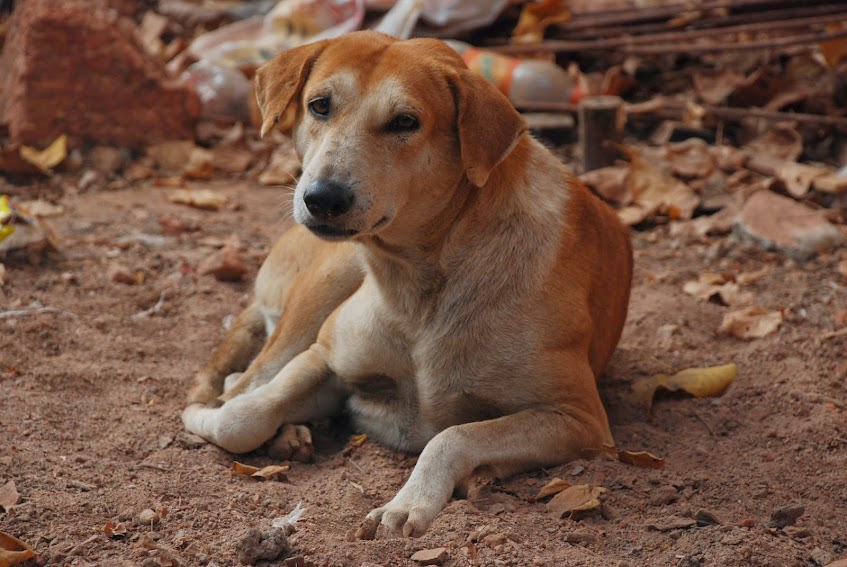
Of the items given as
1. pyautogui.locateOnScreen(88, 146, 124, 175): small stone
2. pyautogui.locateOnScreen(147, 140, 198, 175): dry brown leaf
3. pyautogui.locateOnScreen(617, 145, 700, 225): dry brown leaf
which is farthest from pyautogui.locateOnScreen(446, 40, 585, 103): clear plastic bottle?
pyautogui.locateOnScreen(88, 146, 124, 175): small stone

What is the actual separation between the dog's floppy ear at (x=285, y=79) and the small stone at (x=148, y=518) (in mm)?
1448

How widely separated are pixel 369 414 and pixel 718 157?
4290 mm

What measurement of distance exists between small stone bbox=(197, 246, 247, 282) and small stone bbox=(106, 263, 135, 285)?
0.38 meters

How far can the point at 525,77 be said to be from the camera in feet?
26.7

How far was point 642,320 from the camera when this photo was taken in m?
5.19

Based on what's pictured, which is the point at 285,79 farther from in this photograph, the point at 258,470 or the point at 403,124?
the point at 258,470

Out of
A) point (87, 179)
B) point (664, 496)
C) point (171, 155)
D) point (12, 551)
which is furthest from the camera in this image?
point (171, 155)

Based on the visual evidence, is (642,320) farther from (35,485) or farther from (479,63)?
(479,63)

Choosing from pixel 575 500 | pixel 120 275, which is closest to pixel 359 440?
pixel 575 500

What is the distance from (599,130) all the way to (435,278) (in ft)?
12.1

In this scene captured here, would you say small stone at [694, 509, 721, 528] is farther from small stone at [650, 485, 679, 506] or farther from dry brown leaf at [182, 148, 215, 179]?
dry brown leaf at [182, 148, 215, 179]

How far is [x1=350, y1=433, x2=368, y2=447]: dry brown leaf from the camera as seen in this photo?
4.08 m

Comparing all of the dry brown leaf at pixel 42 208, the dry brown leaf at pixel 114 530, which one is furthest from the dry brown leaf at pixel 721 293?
the dry brown leaf at pixel 42 208

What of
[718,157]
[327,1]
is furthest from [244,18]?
[718,157]
